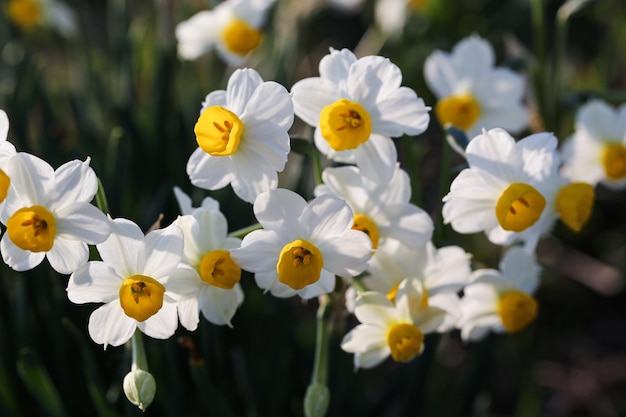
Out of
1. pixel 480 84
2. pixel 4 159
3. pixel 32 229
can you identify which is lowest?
pixel 480 84

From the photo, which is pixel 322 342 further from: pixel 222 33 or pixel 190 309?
pixel 222 33

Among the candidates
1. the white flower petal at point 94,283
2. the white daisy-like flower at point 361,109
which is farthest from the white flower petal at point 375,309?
the white flower petal at point 94,283

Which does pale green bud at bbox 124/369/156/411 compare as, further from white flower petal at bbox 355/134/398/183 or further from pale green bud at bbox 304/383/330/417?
white flower petal at bbox 355/134/398/183

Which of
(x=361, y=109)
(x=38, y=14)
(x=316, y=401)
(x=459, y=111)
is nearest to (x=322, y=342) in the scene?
(x=316, y=401)

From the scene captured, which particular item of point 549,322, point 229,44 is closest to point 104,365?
point 229,44

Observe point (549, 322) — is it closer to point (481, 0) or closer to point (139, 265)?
point (481, 0)
